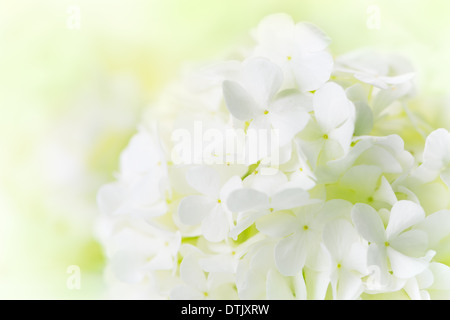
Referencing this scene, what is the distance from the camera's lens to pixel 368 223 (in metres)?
0.26

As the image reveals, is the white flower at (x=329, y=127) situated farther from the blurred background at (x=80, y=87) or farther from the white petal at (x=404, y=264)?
the blurred background at (x=80, y=87)

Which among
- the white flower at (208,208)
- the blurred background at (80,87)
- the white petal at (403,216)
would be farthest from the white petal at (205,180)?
the blurred background at (80,87)

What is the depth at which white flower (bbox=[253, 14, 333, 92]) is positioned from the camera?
28 centimetres

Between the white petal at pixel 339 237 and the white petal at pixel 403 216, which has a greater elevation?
the white petal at pixel 403 216

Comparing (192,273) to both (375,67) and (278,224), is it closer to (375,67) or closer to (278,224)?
(278,224)

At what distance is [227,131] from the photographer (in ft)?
0.95

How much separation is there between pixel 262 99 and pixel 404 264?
0.12 metres

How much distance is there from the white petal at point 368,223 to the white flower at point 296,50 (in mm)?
76

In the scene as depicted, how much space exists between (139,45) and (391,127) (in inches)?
12.0

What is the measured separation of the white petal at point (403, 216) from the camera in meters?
0.25

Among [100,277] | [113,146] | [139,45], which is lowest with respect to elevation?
[100,277]

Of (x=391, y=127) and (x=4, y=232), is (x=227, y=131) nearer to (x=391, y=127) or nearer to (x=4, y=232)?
(x=391, y=127)

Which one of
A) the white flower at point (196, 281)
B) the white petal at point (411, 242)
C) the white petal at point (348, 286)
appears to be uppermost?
the white petal at point (411, 242)
